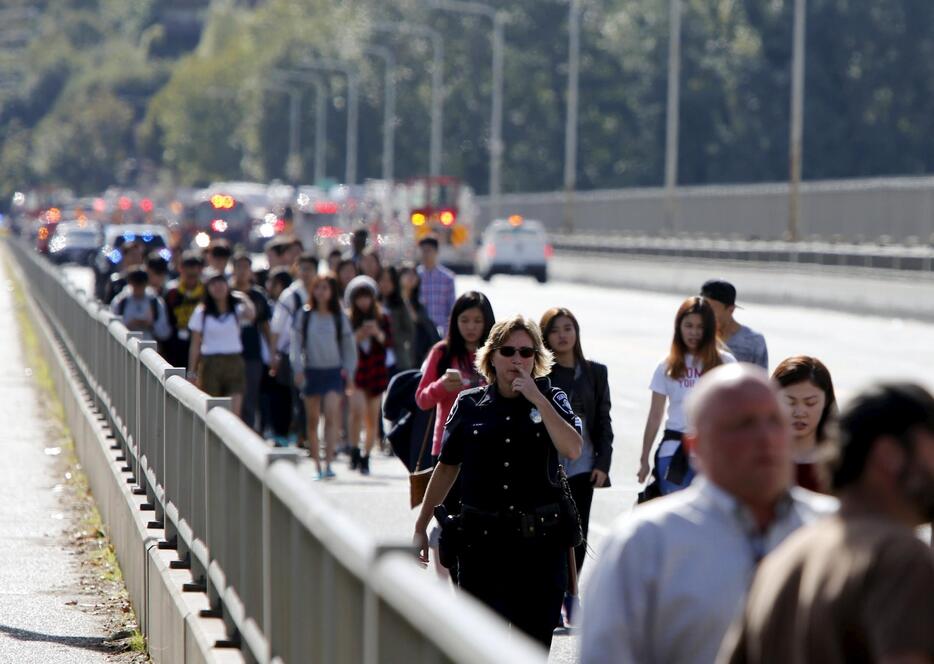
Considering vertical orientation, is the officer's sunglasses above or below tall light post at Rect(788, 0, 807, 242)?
below

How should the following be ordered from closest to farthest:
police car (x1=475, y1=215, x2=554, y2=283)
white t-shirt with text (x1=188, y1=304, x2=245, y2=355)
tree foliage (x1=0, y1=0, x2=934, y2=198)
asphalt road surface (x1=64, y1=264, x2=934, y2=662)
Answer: asphalt road surface (x1=64, y1=264, x2=934, y2=662), white t-shirt with text (x1=188, y1=304, x2=245, y2=355), police car (x1=475, y1=215, x2=554, y2=283), tree foliage (x1=0, y1=0, x2=934, y2=198)

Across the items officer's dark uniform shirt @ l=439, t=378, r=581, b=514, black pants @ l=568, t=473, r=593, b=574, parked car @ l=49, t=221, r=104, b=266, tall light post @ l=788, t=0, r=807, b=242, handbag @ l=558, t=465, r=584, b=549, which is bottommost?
parked car @ l=49, t=221, r=104, b=266

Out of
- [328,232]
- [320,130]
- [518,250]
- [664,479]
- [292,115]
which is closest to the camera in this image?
[664,479]

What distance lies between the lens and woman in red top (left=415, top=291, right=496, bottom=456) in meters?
9.54

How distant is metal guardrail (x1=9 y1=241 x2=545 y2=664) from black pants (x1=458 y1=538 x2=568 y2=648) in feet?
2.85

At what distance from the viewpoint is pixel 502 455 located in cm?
768

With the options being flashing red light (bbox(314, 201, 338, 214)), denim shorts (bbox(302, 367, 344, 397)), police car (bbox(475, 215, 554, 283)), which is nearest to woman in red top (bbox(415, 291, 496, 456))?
denim shorts (bbox(302, 367, 344, 397))

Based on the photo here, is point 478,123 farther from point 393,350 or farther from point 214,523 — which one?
point 214,523

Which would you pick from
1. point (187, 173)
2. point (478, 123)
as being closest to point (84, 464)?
point (478, 123)

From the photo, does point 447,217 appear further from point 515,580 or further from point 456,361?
point 515,580

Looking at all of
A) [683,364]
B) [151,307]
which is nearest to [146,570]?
[683,364]

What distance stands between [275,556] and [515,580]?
1.82m

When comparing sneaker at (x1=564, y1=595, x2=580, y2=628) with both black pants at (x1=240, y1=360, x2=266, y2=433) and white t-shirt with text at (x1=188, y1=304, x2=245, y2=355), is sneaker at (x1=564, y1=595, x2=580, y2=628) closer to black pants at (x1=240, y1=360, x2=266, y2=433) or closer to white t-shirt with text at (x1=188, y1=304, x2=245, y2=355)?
white t-shirt with text at (x1=188, y1=304, x2=245, y2=355)

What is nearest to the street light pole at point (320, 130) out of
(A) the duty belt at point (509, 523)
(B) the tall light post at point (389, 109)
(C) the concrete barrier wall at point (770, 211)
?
(B) the tall light post at point (389, 109)
